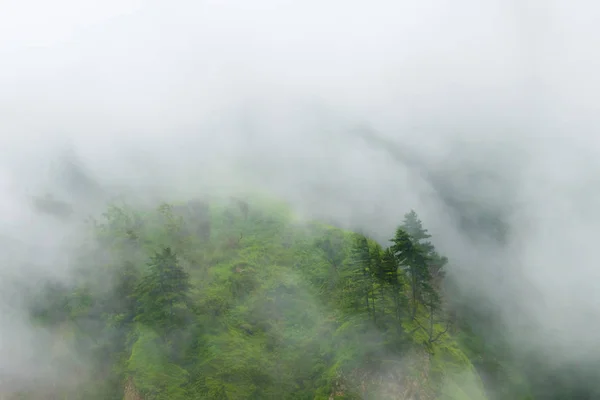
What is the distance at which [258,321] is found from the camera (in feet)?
234

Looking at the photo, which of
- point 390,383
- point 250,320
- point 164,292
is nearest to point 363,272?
point 390,383

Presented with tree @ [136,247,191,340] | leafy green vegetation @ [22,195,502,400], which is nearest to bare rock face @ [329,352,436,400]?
leafy green vegetation @ [22,195,502,400]

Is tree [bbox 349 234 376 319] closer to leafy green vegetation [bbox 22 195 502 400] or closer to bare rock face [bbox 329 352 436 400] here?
leafy green vegetation [bbox 22 195 502 400]

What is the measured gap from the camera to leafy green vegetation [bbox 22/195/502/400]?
200ft

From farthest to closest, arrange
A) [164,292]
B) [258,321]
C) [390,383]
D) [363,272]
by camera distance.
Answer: [258,321], [363,272], [164,292], [390,383]

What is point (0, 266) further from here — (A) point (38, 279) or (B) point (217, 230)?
(B) point (217, 230)

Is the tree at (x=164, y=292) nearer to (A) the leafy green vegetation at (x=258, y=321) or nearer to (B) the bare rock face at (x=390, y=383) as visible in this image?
(A) the leafy green vegetation at (x=258, y=321)

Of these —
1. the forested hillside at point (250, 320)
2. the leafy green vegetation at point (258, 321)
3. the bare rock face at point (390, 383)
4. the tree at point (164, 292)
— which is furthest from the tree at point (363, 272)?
the tree at point (164, 292)

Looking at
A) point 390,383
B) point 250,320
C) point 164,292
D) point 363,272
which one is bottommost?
point 164,292

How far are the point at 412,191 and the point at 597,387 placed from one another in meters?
80.3

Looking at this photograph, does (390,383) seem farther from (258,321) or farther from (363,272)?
(258,321)

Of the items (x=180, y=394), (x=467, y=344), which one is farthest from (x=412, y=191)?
(x=180, y=394)

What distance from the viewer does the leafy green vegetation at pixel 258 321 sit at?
61.0 meters

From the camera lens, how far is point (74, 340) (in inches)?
2859
